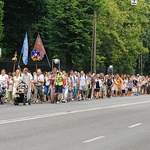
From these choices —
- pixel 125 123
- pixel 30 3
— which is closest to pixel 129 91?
pixel 30 3

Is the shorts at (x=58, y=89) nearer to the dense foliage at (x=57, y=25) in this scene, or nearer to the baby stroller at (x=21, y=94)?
the baby stroller at (x=21, y=94)

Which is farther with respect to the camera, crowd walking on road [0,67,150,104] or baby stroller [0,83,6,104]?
crowd walking on road [0,67,150,104]

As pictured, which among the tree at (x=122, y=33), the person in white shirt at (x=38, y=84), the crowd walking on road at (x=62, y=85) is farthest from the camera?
the tree at (x=122, y=33)

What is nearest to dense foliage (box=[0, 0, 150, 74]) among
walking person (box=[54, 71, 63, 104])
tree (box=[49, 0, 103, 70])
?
tree (box=[49, 0, 103, 70])

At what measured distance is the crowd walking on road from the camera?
89.5ft

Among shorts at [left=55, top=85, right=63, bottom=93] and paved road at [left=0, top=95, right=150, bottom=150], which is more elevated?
shorts at [left=55, top=85, right=63, bottom=93]

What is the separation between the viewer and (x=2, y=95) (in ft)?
87.0

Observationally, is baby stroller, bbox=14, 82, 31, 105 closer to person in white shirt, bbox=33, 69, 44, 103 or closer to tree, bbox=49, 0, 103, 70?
person in white shirt, bbox=33, 69, 44, 103

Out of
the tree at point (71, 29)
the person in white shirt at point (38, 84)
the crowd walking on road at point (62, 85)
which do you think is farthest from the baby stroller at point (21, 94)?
the tree at point (71, 29)

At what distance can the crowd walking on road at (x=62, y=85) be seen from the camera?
27.3 metres

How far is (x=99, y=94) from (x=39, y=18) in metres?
17.9

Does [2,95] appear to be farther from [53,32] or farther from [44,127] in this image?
[53,32]

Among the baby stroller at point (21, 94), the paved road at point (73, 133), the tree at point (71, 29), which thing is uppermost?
the tree at point (71, 29)

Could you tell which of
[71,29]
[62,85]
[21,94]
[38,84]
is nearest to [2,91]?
[21,94]
